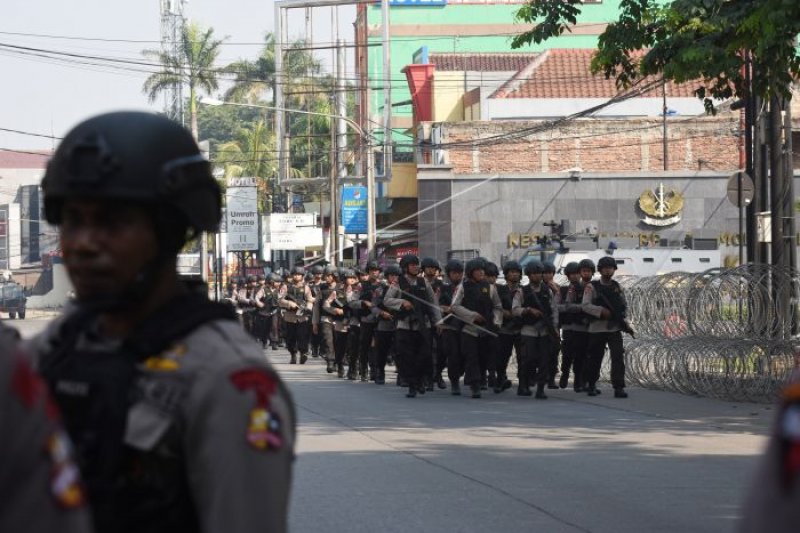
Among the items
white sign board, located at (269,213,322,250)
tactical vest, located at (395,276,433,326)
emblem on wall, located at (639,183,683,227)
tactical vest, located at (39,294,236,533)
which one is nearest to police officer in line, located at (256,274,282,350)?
emblem on wall, located at (639,183,683,227)

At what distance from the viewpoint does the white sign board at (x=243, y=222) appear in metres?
61.2

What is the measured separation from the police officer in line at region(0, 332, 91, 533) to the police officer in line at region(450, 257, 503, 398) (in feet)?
67.0

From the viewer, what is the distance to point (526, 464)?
13.5m

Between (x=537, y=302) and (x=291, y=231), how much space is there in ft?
123

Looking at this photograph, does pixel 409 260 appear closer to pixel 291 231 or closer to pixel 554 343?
pixel 554 343

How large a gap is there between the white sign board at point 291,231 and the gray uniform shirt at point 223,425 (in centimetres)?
5659

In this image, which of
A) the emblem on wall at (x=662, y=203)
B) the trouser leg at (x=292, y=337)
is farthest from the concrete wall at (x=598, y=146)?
the trouser leg at (x=292, y=337)

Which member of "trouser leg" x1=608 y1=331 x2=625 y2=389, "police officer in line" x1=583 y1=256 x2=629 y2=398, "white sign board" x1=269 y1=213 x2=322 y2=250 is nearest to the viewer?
"trouser leg" x1=608 y1=331 x2=625 y2=389

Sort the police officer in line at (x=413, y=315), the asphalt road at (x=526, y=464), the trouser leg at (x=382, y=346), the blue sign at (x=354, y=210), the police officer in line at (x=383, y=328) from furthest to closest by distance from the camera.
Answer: the blue sign at (x=354, y=210)
the trouser leg at (x=382, y=346)
the police officer in line at (x=383, y=328)
the police officer in line at (x=413, y=315)
the asphalt road at (x=526, y=464)

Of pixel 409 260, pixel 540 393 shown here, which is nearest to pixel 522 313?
pixel 540 393

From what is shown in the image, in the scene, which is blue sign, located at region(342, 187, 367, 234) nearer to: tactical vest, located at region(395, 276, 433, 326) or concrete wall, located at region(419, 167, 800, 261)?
concrete wall, located at region(419, 167, 800, 261)

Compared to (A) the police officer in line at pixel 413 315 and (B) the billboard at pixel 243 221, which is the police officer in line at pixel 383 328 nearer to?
(A) the police officer in line at pixel 413 315

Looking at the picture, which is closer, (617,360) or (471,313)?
(617,360)

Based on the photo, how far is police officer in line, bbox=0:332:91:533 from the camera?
6.82ft
